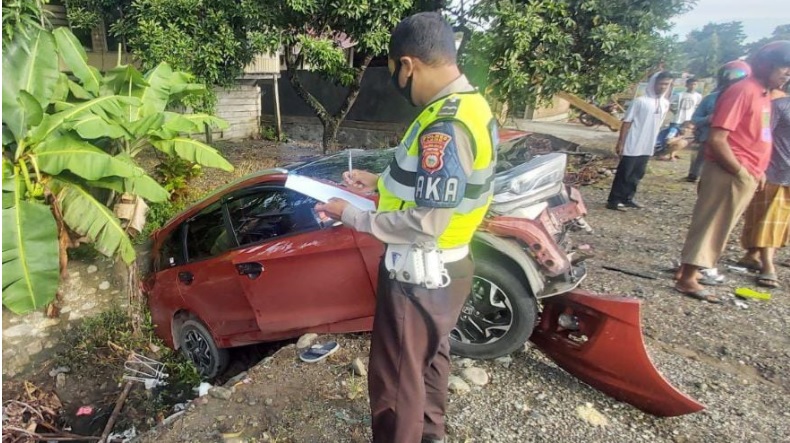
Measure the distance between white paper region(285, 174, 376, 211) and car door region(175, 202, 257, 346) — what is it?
32.0 inches

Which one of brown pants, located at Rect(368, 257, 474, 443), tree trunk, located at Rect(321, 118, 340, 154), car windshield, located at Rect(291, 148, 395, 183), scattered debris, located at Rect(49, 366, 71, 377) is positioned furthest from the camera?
tree trunk, located at Rect(321, 118, 340, 154)

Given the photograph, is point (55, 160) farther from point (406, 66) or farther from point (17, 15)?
point (406, 66)

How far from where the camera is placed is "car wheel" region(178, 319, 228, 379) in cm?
392

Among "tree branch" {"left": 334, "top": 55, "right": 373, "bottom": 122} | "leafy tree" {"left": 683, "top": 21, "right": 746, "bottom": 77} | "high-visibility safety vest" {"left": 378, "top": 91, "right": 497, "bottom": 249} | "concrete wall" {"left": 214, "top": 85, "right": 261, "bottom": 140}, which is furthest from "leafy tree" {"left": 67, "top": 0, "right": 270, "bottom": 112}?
"leafy tree" {"left": 683, "top": 21, "right": 746, "bottom": 77}

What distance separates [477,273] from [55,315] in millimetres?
4836

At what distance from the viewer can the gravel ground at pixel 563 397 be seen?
2506 millimetres

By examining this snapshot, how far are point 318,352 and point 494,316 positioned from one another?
1244 mm

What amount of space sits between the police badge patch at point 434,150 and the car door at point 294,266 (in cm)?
139

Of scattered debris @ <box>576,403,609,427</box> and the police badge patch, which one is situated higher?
the police badge patch

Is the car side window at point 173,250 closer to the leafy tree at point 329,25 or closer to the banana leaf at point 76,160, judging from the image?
the banana leaf at point 76,160

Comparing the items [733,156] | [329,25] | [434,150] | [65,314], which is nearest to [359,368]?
[434,150]

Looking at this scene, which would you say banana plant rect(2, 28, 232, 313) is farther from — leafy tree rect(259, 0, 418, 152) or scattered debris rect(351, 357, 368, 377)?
leafy tree rect(259, 0, 418, 152)

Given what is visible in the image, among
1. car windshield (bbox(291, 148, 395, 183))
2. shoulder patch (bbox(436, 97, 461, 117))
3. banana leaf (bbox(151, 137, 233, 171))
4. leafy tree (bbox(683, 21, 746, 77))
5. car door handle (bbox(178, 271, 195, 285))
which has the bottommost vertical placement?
car door handle (bbox(178, 271, 195, 285))

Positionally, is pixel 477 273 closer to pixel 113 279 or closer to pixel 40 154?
pixel 40 154
